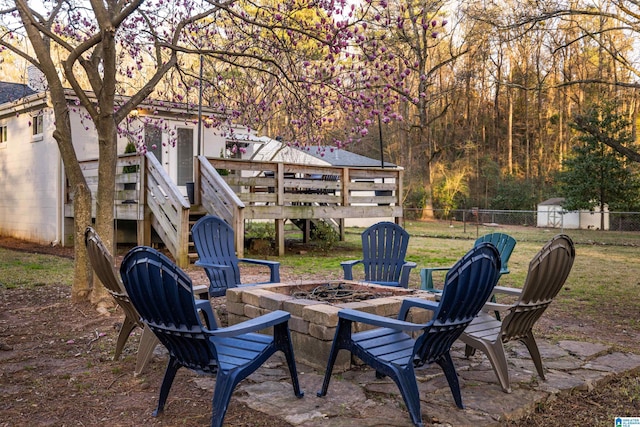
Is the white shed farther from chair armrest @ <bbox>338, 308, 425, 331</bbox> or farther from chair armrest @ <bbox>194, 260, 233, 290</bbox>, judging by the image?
chair armrest @ <bbox>338, 308, 425, 331</bbox>

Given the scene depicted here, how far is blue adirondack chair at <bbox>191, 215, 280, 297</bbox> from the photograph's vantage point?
533cm

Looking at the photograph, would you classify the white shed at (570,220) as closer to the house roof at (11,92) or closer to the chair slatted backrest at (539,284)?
the house roof at (11,92)

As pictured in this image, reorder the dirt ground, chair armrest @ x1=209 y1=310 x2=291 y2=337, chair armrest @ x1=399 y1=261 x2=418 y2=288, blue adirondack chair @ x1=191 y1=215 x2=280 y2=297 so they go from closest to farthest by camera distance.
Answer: chair armrest @ x1=209 y1=310 x2=291 y2=337, the dirt ground, blue adirondack chair @ x1=191 y1=215 x2=280 y2=297, chair armrest @ x1=399 y1=261 x2=418 y2=288

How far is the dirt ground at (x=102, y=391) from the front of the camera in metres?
3.13

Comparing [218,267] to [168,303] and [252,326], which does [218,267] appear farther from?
[168,303]

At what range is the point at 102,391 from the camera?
3.60 m

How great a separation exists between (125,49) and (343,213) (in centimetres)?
568

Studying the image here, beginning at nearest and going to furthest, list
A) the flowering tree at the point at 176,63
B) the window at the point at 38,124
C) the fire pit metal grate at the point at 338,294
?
the fire pit metal grate at the point at 338,294
the flowering tree at the point at 176,63
the window at the point at 38,124

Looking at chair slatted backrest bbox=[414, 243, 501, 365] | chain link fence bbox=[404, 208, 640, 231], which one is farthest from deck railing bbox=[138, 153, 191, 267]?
chain link fence bbox=[404, 208, 640, 231]

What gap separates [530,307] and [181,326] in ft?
6.80

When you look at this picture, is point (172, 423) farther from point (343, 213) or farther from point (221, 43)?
point (343, 213)

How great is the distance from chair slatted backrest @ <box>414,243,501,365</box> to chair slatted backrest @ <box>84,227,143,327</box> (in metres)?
2.01

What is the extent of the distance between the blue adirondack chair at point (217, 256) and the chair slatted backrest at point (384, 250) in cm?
99

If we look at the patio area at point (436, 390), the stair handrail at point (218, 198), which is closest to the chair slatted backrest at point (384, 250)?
the patio area at point (436, 390)
